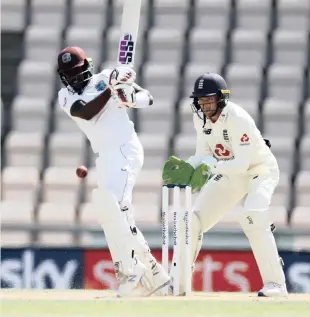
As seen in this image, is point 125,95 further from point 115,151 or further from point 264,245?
point 264,245

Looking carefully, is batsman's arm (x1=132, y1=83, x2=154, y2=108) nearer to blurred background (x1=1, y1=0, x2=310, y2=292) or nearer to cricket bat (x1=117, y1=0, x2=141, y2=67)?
cricket bat (x1=117, y1=0, x2=141, y2=67)

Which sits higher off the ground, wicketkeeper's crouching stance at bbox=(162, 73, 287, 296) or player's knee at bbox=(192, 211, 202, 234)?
wicketkeeper's crouching stance at bbox=(162, 73, 287, 296)

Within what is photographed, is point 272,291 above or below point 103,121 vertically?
below

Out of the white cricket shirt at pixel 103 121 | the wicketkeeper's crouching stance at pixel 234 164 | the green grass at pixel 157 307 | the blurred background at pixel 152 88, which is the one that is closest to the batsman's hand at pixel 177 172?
the wicketkeeper's crouching stance at pixel 234 164

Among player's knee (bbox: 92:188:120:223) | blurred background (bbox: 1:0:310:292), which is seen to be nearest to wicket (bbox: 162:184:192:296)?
player's knee (bbox: 92:188:120:223)

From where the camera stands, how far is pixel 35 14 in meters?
11.9

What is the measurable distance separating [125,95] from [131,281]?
1.00 metres

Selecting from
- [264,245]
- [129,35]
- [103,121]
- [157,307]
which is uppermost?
[129,35]

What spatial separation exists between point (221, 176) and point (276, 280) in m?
0.69

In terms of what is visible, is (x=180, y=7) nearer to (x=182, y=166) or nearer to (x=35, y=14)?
(x=35, y=14)

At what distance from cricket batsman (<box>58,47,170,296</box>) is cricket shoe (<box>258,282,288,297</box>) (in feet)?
1.74

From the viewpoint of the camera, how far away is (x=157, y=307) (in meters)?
5.71

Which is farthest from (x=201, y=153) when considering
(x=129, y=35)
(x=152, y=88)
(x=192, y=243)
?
(x=152, y=88)

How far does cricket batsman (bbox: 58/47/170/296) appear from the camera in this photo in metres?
6.28
